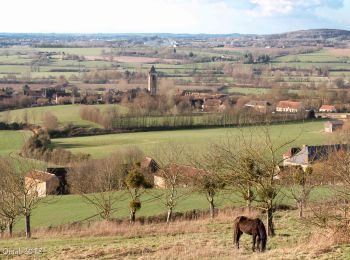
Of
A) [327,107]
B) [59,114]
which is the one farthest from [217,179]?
[327,107]

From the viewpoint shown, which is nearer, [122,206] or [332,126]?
[122,206]

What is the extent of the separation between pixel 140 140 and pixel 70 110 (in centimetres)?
2004

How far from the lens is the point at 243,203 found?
27016 mm

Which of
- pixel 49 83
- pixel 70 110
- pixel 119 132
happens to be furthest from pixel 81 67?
pixel 119 132

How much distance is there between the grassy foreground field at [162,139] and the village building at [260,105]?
38.8ft

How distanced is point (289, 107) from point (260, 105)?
4.24m

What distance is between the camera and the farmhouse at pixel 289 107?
76700 mm

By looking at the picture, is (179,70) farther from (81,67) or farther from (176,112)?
(176,112)

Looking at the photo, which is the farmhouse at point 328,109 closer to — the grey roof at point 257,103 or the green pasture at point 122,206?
the grey roof at point 257,103

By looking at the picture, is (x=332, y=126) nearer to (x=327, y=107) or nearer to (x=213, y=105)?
(x=213, y=105)

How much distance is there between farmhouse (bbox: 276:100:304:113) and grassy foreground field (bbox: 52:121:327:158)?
1093 centimetres

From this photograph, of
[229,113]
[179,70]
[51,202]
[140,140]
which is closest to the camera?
[51,202]

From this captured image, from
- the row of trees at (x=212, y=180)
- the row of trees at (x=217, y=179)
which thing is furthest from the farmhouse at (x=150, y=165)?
the row of trees at (x=217, y=179)

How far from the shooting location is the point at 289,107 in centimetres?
7950
